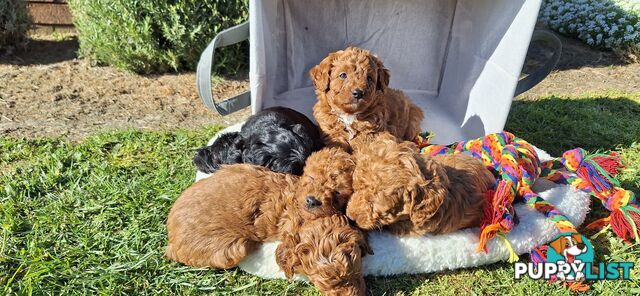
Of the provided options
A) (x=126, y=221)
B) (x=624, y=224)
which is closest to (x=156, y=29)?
(x=126, y=221)

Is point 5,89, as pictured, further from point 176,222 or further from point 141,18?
point 176,222

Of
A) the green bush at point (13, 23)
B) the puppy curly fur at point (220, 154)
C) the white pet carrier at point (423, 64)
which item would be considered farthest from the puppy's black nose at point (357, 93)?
the green bush at point (13, 23)

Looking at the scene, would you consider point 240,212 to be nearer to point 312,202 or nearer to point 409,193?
point 312,202

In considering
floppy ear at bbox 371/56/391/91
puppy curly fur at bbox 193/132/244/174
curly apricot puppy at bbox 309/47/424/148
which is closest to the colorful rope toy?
curly apricot puppy at bbox 309/47/424/148

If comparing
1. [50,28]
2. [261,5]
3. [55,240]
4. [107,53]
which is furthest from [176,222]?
[50,28]

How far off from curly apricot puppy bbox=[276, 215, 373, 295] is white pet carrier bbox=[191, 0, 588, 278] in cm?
24

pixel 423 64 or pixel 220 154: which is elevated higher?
pixel 423 64

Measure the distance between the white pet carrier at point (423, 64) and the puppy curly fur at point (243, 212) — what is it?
169mm

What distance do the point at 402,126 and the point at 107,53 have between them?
3.77 meters

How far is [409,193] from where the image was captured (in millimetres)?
2484

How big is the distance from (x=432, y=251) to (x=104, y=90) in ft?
14.1

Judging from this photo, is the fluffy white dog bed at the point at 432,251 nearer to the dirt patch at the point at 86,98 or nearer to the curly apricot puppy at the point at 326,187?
the curly apricot puppy at the point at 326,187

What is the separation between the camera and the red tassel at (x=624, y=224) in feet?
9.93

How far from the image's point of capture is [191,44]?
17.9 ft
